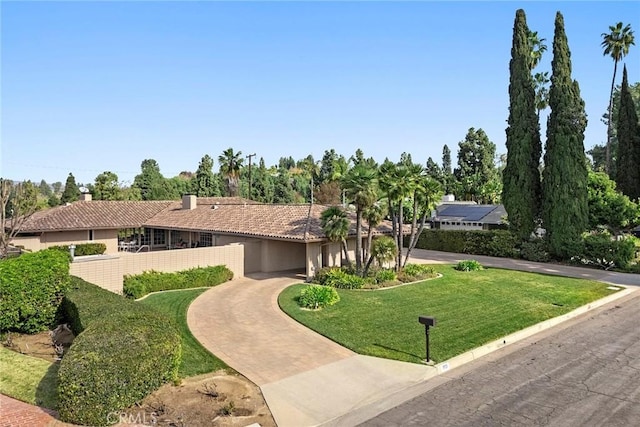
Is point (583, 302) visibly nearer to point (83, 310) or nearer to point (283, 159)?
point (83, 310)

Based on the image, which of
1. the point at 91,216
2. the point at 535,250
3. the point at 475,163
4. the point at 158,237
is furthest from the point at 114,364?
the point at 475,163

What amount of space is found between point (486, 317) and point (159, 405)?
1246 cm

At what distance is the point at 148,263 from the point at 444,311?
14.1 m

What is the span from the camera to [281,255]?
90.1 ft

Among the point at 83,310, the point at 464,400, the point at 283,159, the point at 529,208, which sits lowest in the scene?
the point at 464,400

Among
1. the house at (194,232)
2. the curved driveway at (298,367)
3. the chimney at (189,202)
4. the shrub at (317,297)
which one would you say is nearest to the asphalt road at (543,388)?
the curved driveway at (298,367)

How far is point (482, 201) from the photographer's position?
63.6m

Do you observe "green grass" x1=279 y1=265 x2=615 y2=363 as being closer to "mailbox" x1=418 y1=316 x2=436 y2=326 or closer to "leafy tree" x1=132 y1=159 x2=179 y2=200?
"mailbox" x1=418 y1=316 x2=436 y2=326

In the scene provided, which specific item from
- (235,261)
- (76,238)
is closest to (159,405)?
(235,261)

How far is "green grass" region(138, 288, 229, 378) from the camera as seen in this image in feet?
38.6

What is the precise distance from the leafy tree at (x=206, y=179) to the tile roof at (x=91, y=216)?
3075 centimetres

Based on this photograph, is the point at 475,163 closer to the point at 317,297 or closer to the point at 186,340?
the point at 317,297

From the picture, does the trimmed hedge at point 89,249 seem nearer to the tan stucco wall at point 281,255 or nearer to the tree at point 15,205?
the tree at point 15,205

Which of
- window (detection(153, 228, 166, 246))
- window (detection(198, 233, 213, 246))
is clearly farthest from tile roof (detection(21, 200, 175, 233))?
window (detection(198, 233, 213, 246))
